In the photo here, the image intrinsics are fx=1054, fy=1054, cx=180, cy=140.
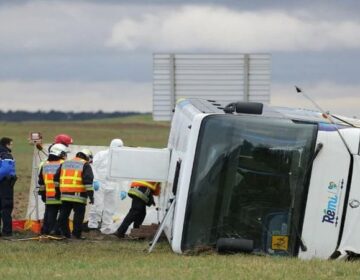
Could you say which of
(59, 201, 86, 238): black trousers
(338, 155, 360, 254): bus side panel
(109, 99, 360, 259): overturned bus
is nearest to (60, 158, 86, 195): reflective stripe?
(59, 201, 86, 238): black trousers

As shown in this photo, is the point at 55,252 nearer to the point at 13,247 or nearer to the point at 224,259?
the point at 13,247

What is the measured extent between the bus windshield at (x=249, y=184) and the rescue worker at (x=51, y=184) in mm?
5662

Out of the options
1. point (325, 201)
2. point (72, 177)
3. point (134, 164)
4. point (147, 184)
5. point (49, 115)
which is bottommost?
point (49, 115)

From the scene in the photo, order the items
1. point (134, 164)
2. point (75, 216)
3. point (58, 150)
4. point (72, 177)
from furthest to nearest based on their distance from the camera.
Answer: point (58, 150)
point (75, 216)
point (72, 177)
point (134, 164)

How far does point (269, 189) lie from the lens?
13.3 meters

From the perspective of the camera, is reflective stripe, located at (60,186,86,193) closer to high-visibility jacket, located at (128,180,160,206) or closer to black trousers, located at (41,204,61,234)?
black trousers, located at (41,204,61,234)

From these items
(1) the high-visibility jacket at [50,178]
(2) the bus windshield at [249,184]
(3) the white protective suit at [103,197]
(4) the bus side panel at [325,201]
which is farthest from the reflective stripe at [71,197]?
(4) the bus side panel at [325,201]

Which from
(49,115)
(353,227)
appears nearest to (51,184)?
(353,227)

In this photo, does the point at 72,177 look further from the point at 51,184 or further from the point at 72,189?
the point at 51,184

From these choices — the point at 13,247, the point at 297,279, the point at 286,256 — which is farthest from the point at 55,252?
the point at 297,279

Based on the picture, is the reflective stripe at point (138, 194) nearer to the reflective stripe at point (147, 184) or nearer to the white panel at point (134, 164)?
the reflective stripe at point (147, 184)

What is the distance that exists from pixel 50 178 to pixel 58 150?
21.1 inches

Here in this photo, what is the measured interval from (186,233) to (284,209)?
1271mm

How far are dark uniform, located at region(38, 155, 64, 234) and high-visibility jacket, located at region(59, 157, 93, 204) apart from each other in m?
0.40
